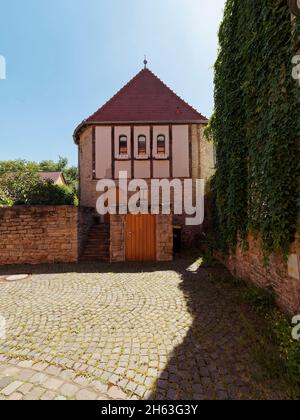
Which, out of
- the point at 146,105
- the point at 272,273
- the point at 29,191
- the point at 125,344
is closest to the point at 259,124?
the point at 272,273

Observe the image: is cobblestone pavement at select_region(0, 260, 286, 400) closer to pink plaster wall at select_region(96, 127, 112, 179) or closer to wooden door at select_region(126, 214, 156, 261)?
wooden door at select_region(126, 214, 156, 261)

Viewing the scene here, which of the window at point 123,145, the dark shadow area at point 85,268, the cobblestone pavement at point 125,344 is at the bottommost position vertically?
the dark shadow area at point 85,268

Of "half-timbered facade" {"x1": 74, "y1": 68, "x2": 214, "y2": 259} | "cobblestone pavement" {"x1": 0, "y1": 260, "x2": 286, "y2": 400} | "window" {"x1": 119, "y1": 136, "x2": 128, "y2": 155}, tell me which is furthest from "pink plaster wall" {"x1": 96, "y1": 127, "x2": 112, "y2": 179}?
"cobblestone pavement" {"x1": 0, "y1": 260, "x2": 286, "y2": 400}

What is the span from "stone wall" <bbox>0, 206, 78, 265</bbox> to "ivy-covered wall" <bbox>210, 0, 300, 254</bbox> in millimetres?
5543

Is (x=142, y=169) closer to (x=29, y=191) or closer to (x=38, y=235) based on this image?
(x=29, y=191)

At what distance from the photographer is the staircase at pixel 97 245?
8.16 m

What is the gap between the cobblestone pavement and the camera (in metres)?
2.15

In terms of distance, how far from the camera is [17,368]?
97.0 inches

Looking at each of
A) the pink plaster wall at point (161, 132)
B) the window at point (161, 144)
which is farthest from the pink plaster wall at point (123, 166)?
the window at point (161, 144)

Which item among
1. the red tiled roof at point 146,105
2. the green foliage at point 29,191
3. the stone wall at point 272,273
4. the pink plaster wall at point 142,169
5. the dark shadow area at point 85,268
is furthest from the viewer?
the red tiled roof at point 146,105

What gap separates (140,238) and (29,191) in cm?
578

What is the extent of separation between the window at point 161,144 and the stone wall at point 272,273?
667cm

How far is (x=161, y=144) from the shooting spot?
425 inches

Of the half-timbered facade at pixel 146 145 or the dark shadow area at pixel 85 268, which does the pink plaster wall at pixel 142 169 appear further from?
the dark shadow area at pixel 85 268
